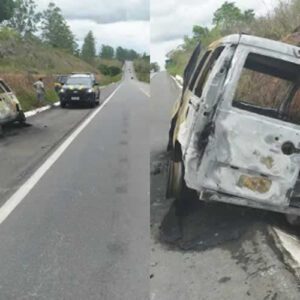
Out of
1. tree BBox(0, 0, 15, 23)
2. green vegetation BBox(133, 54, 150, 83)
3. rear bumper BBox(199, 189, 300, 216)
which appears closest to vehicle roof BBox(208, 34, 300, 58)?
rear bumper BBox(199, 189, 300, 216)

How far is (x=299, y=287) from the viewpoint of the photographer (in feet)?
10.8

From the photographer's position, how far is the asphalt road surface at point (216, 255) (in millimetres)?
3244

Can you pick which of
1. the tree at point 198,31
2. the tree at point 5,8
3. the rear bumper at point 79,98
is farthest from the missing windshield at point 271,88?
the tree at point 5,8

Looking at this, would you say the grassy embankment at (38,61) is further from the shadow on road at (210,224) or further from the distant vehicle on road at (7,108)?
the shadow on road at (210,224)

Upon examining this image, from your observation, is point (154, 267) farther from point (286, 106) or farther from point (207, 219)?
point (286, 106)

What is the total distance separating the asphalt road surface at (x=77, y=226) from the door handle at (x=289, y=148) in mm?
1146

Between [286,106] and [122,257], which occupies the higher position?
[286,106]

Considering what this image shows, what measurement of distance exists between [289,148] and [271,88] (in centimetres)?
160

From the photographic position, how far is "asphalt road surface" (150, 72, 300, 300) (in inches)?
128

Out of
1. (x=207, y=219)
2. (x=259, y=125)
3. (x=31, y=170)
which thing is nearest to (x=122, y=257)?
(x=207, y=219)

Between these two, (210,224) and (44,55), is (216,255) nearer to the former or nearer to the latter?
(210,224)

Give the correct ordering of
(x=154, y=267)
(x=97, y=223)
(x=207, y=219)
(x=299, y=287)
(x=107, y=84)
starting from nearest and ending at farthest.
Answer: (x=299, y=287)
(x=154, y=267)
(x=207, y=219)
(x=97, y=223)
(x=107, y=84)

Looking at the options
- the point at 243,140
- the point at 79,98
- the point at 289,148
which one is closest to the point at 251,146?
the point at 243,140

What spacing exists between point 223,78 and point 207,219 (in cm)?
137
